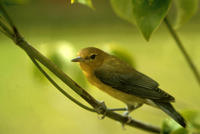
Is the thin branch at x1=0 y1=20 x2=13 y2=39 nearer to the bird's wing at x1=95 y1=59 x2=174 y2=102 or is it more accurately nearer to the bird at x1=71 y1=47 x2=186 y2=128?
the bird at x1=71 y1=47 x2=186 y2=128

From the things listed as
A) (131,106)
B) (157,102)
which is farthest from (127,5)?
(131,106)

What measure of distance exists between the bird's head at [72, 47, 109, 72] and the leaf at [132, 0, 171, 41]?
1227 millimetres

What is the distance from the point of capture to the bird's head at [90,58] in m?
2.25

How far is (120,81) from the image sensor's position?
232 cm

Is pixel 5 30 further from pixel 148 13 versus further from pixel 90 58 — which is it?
pixel 90 58

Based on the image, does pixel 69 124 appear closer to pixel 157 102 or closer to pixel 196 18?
pixel 157 102

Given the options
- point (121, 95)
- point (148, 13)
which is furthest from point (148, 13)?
point (121, 95)

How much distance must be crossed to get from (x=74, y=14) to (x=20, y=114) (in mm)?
4030

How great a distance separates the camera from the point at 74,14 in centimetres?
798

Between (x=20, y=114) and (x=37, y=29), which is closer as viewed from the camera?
(x=20, y=114)

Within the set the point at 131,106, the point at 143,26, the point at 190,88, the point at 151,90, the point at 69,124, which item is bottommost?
the point at 69,124

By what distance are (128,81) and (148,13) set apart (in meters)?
1.38

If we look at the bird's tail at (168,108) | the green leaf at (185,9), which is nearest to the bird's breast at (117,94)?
the bird's tail at (168,108)

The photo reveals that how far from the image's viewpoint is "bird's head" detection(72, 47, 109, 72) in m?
2.25
